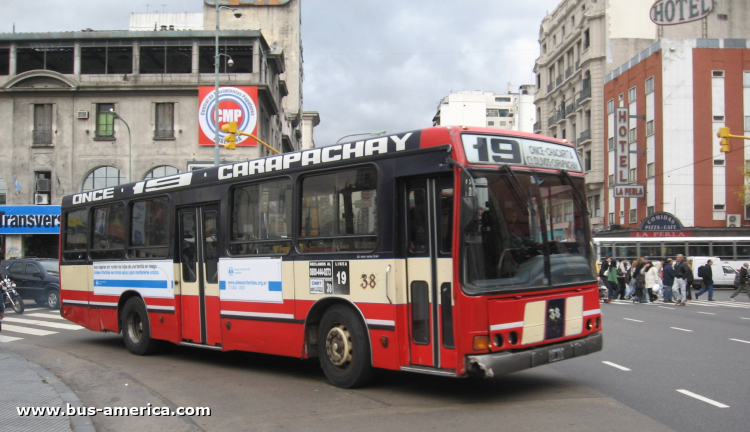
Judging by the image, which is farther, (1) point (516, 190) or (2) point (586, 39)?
(2) point (586, 39)

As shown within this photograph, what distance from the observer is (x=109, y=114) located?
1697 inches

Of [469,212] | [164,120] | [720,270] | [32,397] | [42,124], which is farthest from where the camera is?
[42,124]

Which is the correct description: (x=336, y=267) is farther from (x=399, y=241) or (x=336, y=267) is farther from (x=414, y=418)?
(x=414, y=418)

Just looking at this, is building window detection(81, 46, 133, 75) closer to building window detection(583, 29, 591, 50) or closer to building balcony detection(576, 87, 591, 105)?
building balcony detection(576, 87, 591, 105)

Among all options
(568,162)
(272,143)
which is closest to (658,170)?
(272,143)

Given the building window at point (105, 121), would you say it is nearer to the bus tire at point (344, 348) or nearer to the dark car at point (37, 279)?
the dark car at point (37, 279)

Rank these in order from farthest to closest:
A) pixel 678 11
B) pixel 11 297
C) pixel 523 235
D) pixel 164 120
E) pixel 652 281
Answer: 1. pixel 678 11
2. pixel 164 120
3. pixel 652 281
4. pixel 11 297
5. pixel 523 235

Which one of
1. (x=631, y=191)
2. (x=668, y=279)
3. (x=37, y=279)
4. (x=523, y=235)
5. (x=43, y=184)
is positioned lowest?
(x=668, y=279)

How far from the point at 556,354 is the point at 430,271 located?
163cm

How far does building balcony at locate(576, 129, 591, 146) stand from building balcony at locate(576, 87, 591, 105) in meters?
2.61

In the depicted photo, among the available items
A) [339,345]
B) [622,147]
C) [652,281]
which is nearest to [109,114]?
[652,281]

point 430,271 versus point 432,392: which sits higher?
point 430,271

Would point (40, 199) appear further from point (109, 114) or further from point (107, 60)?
point (107, 60)

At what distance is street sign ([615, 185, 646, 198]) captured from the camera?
1907 inches
